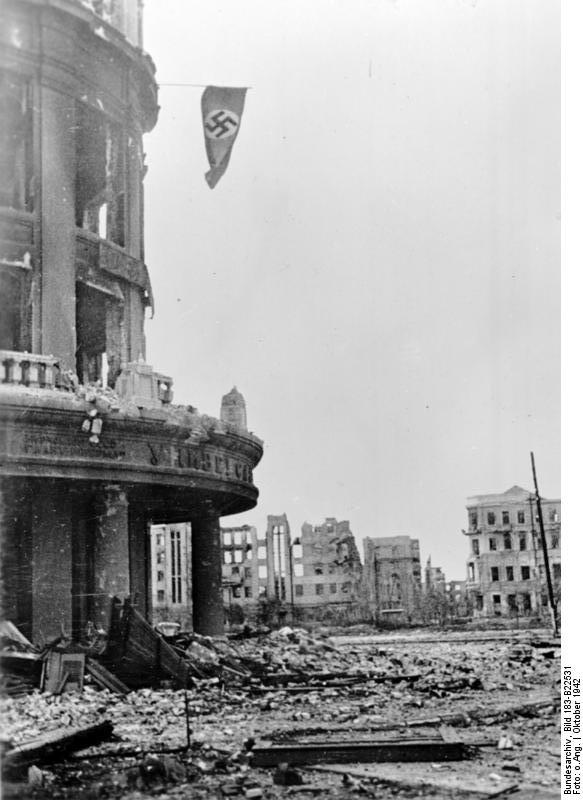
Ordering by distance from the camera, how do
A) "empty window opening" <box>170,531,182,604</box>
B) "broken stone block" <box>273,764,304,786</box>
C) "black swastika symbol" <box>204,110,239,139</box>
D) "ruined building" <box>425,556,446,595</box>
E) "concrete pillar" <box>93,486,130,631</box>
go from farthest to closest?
"ruined building" <box>425,556,446,595</box> < "empty window opening" <box>170,531,182,604</box> < "concrete pillar" <box>93,486,130,631</box> < "black swastika symbol" <box>204,110,239,139</box> < "broken stone block" <box>273,764,304,786</box>

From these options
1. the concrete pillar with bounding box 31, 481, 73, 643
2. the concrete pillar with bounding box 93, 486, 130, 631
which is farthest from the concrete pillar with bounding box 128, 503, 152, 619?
the concrete pillar with bounding box 31, 481, 73, 643

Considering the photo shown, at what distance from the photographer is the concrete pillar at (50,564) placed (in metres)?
16.9

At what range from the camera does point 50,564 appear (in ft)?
55.7

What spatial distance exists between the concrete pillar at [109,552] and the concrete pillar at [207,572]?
166 inches

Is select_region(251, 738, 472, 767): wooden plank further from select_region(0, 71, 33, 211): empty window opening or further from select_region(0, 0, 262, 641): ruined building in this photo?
select_region(0, 71, 33, 211): empty window opening

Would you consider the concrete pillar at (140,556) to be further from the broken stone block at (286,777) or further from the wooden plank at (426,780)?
the broken stone block at (286,777)

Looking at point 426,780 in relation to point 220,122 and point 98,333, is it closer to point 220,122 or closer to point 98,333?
point 220,122

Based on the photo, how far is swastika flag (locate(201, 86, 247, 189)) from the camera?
1684 cm

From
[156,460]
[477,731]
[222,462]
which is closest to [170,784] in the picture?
[477,731]

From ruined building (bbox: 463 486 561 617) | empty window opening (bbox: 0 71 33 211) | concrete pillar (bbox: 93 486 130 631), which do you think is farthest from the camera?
ruined building (bbox: 463 486 561 617)

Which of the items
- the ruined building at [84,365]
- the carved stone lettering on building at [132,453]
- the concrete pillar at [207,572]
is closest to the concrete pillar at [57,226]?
the ruined building at [84,365]

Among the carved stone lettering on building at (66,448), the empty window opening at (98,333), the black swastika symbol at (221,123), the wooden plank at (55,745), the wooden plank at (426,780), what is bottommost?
the wooden plank at (426,780)

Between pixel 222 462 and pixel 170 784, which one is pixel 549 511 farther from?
pixel 170 784

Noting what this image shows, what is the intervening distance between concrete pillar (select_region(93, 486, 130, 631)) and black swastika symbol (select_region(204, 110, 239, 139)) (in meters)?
6.70
